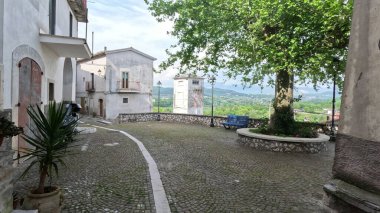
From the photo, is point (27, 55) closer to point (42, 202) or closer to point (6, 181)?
point (6, 181)

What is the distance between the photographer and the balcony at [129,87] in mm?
28172

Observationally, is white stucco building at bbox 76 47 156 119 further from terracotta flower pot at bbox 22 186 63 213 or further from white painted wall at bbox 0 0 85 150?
terracotta flower pot at bbox 22 186 63 213

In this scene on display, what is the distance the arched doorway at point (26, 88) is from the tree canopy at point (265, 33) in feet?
22.9

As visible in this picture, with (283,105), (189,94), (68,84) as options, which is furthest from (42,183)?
(189,94)

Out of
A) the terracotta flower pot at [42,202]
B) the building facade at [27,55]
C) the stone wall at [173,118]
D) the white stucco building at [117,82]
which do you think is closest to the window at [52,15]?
the building facade at [27,55]

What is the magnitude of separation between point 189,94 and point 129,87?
9.08 metres

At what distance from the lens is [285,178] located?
259 inches

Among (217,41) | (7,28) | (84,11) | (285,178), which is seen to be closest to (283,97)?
(217,41)

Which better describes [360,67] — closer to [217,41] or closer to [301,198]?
[301,198]

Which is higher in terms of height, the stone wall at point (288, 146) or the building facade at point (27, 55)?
the building facade at point (27, 55)

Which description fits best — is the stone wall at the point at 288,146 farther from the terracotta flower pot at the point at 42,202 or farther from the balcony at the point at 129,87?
the balcony at the point at 129,87

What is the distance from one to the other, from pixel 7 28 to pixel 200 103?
3113 centimetres

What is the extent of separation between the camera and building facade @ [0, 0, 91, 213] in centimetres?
545

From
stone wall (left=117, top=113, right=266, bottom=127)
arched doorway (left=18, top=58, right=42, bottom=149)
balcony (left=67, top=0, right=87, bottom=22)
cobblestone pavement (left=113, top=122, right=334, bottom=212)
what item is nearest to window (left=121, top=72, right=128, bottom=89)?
stone wall (left=117, top=113, right=266, bottom=127)
